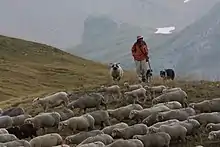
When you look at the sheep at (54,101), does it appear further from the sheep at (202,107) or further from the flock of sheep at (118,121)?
the sheep at (202,107)

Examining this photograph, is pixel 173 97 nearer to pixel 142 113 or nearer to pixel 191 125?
pixel 142 113

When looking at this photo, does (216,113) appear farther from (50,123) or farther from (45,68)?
(45,68)

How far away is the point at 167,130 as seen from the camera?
1606cm

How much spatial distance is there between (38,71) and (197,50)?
4052 inches

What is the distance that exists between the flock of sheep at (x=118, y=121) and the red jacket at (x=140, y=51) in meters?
2.28

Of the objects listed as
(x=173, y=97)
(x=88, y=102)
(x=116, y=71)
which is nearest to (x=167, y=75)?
(x=116, y=71)

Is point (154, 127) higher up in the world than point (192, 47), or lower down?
lower down

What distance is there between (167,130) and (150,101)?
5.58 meters

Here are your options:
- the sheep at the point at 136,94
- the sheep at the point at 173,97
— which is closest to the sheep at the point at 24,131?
the sheep at the point at 136,94

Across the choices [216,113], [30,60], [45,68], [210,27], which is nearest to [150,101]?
[216,113]

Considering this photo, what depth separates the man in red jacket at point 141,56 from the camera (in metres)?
24.4

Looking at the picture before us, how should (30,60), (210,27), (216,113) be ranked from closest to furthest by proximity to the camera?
(216,113), (30,60), (210,27)

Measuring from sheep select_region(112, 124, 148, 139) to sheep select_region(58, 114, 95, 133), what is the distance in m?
1.66

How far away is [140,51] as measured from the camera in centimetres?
2456
